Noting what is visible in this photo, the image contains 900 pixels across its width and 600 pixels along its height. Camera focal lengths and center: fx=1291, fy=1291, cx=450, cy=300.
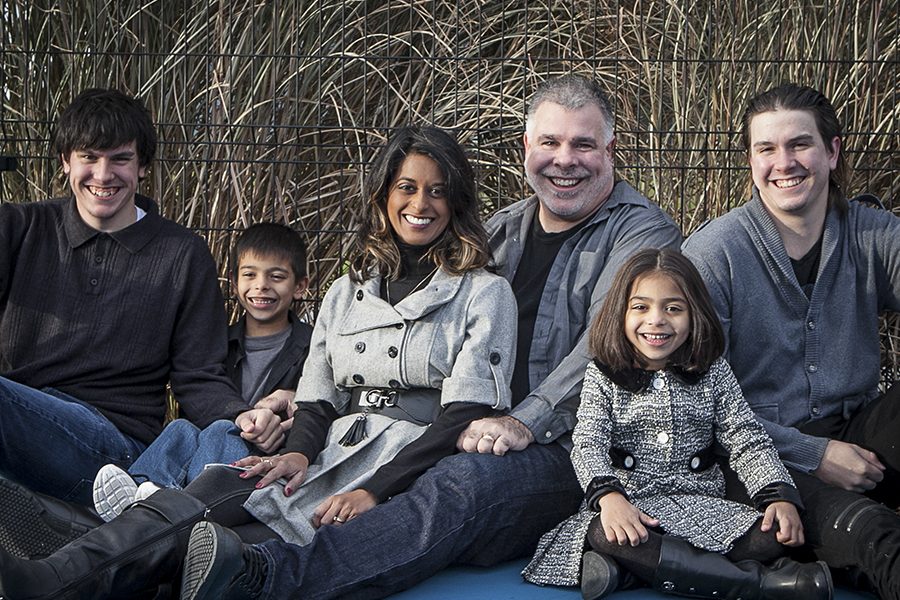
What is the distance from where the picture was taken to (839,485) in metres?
3.27

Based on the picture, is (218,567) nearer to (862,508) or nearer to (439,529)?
(439,529)

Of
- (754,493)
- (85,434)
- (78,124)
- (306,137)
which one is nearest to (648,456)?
(754,493)

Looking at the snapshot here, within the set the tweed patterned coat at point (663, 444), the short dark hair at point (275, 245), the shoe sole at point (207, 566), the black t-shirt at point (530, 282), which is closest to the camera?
the shoe sole at point (207, 566)

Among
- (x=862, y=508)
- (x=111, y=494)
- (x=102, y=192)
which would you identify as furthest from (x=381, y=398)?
(x=862, y=508)

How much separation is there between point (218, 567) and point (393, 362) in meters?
0.89

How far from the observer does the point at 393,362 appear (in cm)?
337

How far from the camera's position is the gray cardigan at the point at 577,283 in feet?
11.1

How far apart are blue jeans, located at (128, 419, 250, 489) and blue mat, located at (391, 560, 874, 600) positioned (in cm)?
68

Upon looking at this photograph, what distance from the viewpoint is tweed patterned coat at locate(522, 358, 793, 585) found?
311 centimetres

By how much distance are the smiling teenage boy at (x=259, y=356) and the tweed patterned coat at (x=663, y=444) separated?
2.91 feet

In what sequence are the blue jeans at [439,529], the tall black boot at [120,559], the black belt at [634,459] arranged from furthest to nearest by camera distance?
the black belt at [634,459] → the blue jeans at [439,529] → the tall black boot at [120,559]

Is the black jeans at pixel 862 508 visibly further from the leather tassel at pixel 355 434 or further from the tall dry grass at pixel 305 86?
the tall dry grass at pixel 305 86

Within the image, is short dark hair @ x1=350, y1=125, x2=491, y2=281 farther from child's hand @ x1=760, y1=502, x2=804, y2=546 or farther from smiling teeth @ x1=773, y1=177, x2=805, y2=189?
child's hand @ x1=760, y1=502, x2=804, y2=546

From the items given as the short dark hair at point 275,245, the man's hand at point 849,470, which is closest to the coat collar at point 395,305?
the short dark hair at point 275,245
